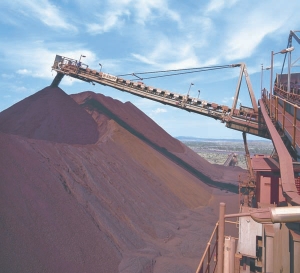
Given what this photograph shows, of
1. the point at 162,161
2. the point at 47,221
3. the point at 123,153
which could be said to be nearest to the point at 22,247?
the point at 47,221

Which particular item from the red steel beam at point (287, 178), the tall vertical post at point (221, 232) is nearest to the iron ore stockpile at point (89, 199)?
the tall vertical post at point (221, 232)

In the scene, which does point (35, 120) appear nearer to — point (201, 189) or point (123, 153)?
point (123, 153)

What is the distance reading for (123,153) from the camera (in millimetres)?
14203

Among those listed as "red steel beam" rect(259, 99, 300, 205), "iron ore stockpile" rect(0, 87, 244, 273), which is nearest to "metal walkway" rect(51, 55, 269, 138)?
"iron ore stockpile" rect(0, 87, 244, 273)

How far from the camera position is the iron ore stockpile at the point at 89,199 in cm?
657

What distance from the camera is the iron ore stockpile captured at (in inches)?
259

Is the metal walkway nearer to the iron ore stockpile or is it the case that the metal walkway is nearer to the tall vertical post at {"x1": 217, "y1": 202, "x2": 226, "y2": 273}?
the iron ore stockpile

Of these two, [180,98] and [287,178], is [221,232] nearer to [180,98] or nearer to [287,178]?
[287,178]

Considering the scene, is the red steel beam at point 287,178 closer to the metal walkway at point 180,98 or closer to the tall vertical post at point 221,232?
the tall vertical post at point 221,232

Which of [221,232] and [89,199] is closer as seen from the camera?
[221,232]

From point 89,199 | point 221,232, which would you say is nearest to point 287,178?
point 221,232

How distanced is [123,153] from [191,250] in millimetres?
6308

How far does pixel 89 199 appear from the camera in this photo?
904 centimetres

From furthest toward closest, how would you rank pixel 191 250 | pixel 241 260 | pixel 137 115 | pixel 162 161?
pixel 137 115, pixel 162 161, pixel 191 250, pixel 241 260
